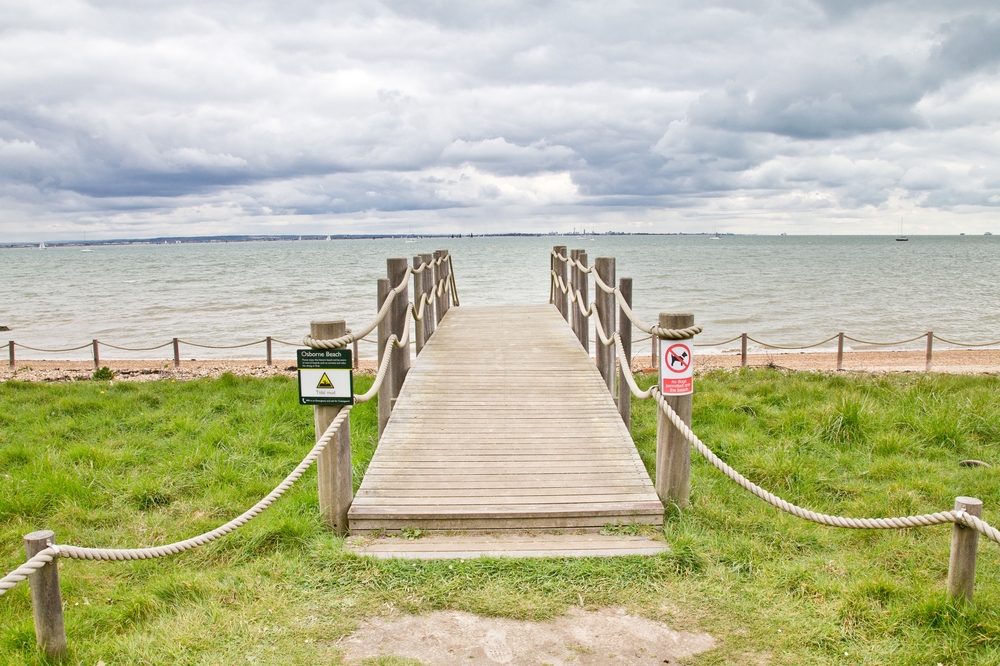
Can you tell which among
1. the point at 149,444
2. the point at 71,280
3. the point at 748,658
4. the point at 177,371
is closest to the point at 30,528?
the point at 149,444

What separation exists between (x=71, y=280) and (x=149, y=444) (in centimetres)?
6179

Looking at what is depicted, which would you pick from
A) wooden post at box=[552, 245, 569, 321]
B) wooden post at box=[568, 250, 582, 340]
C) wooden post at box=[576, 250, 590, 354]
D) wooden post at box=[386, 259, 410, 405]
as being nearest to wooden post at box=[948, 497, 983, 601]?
wooden post at box=[386, 259, 410, 405]

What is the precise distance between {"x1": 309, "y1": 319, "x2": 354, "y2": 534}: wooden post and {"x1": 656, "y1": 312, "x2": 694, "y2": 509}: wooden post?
2212 mm

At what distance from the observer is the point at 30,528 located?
5.01m

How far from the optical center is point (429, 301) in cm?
966

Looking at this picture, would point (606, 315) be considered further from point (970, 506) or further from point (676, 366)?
point (970, 506)

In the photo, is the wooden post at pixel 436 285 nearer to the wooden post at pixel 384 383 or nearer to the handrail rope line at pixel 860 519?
the wooden post at pixel 384 383

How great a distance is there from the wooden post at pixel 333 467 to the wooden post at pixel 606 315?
3.32 m

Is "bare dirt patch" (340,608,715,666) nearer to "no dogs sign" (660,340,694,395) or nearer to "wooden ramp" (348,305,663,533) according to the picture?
Result: "wooden ramp" (348,305,663,533)

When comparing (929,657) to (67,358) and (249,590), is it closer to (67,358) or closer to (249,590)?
(249,590)

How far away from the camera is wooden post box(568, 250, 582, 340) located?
9.91 metres

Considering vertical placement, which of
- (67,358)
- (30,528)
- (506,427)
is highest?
(506,427)

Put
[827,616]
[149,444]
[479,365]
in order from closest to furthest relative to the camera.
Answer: [827,616] → [149,444] → [479,365]

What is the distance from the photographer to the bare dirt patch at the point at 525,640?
3221 mm
